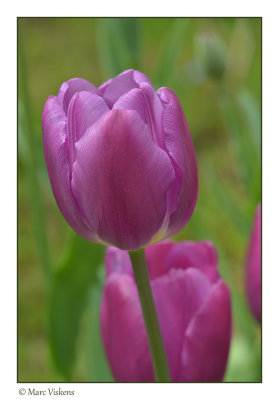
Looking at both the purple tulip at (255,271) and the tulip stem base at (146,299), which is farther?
the purple tulip at (255,271)

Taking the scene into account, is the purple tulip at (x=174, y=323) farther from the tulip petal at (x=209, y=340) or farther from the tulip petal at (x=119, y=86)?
the tulip petal at (x=119, y=86)

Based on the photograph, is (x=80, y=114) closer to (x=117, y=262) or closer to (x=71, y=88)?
(x=71, y=88)

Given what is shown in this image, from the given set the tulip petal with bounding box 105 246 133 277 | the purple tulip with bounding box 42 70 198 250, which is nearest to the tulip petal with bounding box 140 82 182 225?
the purple tulip with bounding box 42 70 198 250

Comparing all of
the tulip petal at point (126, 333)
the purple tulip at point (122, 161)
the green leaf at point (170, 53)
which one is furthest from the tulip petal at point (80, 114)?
the green leaf at point (170, 53)

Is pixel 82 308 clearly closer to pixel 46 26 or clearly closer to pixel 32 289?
pixel 32 289

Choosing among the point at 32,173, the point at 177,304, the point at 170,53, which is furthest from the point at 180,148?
the point at 170,53
